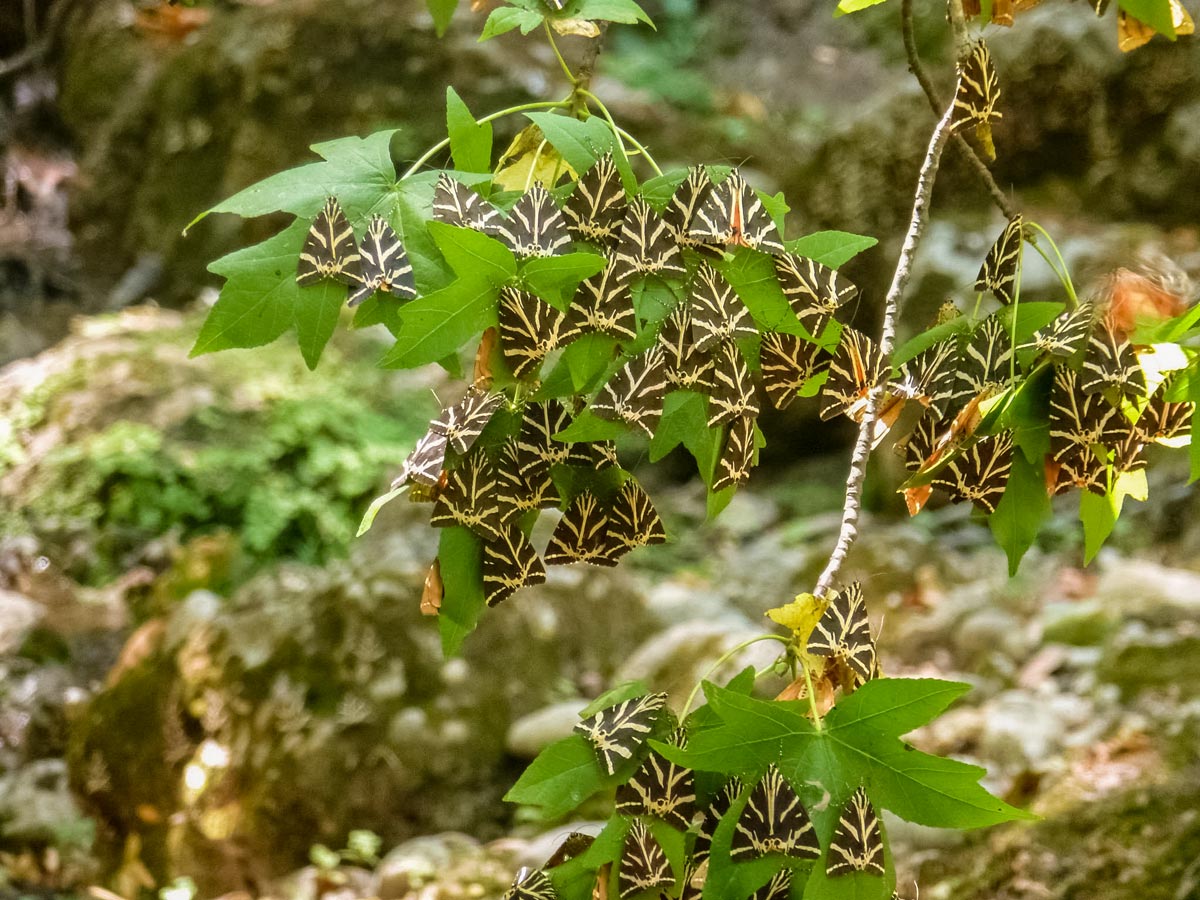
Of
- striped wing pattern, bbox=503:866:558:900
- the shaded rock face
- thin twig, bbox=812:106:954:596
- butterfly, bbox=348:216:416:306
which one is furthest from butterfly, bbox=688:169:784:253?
the shaded rock face

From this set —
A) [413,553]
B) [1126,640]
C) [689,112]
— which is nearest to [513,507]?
[413,553]

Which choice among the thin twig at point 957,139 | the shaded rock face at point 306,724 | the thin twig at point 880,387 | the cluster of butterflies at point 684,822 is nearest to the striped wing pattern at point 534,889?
the cluster of butterflies at point 684,822

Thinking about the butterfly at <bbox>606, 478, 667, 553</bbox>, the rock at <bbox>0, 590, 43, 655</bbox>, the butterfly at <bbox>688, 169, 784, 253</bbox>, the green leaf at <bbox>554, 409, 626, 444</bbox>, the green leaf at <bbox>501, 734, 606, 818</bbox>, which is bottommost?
the rock at <bbox>0, 590, 43, 655</bbox>

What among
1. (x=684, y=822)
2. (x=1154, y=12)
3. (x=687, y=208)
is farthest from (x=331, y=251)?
(x=1154, y=12)

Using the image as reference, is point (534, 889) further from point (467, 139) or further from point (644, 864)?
point (467, 139)

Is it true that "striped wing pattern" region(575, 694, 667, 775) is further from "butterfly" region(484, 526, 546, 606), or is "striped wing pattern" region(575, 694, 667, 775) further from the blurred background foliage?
the blurred background foliage
